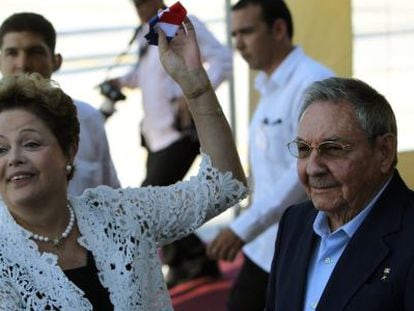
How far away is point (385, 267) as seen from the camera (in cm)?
264

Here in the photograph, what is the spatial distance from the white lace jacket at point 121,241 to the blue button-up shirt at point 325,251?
32cm

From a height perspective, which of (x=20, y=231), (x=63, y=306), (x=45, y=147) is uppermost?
(x=45, y=147)

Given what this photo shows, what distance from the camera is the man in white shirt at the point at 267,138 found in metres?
4.30

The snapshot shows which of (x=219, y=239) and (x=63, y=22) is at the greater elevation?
(x=63, y=22)

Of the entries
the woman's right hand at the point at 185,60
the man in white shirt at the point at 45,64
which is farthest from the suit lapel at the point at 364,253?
the man in white shirt at the point at 45,64

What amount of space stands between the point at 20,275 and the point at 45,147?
354 millimetres

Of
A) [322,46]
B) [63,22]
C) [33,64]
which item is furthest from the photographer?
[63,22]

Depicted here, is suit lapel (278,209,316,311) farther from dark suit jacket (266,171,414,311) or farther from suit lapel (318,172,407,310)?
suit lapel (318,172,407,310)

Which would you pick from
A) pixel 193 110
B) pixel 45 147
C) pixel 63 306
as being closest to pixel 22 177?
pixel 45 147

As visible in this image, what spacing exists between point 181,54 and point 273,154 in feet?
5.03

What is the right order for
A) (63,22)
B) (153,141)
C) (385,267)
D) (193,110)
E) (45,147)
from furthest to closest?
(63,22)
(153,141)
(193,110)
(45,147)
(385,267)

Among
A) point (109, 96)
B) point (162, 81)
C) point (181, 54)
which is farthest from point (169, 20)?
point (162, 81)

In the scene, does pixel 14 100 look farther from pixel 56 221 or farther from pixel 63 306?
pixel 63 306

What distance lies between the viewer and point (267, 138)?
A: 4512 millimetres
